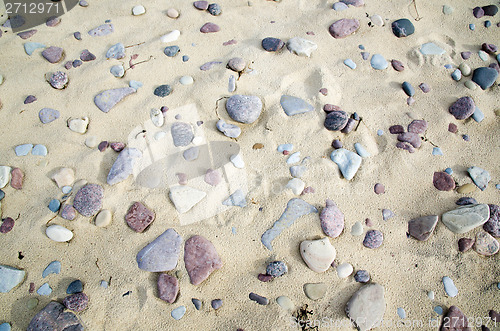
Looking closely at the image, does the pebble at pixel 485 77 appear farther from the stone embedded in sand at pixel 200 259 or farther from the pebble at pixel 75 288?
the pebble at pixel 75 288

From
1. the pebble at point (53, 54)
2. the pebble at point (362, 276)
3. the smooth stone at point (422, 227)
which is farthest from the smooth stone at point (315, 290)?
the pebble at point (53, 54)

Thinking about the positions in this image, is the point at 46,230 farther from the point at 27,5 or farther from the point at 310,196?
the point at 27,5

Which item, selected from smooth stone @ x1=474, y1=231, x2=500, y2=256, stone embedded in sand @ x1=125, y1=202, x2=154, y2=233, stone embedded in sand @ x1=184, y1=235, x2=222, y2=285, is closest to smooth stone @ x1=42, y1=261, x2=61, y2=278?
stone embedded in sand @ x1=125, y1=202, x2=154, y2=233

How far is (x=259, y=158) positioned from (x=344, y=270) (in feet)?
2.18

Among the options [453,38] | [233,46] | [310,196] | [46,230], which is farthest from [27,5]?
[453,38]

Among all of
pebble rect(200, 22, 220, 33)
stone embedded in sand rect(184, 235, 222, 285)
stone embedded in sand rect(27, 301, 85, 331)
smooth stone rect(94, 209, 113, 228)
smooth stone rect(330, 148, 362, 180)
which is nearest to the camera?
stone embedded in sand rect(27, 301, 85, 331)

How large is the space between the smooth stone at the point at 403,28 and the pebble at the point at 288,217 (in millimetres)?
1355

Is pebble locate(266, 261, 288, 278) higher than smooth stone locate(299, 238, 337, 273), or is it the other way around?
smooth stone locate(299, 238, 337, 273)

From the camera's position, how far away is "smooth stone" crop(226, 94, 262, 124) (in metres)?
1.76

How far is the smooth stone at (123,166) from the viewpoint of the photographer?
1.63 m

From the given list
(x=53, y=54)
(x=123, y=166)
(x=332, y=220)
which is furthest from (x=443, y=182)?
(x=53, y=54)

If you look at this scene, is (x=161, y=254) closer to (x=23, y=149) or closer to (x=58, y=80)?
(x=23, y=149)

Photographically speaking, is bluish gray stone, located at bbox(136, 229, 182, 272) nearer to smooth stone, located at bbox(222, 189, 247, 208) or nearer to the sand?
the sand

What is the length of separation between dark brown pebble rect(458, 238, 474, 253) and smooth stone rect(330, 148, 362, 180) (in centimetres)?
57
